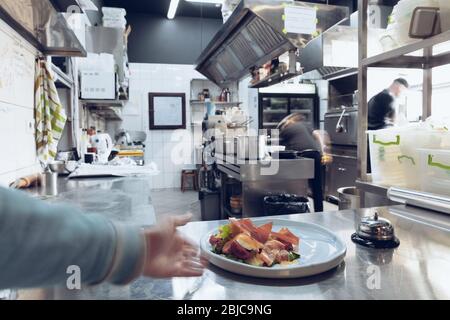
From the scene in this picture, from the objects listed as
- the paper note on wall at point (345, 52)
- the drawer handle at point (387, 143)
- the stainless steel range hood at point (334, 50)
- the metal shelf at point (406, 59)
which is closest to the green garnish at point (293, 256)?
the drawer handle at point (387, 143)

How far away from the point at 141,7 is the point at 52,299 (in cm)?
702

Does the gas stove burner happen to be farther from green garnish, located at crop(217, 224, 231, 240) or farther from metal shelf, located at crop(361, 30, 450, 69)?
metal shelf, located at crop(361, 30, 450, 69)

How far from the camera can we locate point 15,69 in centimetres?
185

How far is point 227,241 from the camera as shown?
0.81m

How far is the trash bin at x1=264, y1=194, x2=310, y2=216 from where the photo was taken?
2.54m

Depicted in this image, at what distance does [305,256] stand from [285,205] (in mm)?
1751

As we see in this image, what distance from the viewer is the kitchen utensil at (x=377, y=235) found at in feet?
2.81

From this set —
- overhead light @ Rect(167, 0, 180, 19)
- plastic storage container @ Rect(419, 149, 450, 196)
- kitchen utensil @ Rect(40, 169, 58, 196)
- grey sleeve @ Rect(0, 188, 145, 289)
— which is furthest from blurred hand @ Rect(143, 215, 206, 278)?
overhead light @ Rect(167, 0, 180, 19)

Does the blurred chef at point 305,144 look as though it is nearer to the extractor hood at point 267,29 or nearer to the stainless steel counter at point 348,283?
the extractor hood at point 267,29

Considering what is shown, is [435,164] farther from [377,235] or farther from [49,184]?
[49,184]

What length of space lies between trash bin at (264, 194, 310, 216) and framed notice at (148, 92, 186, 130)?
4835 millimetres

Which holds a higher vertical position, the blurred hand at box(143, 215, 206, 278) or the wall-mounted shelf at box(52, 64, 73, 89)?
the wall-mounted shelf at box(52, 64, 73, 89)

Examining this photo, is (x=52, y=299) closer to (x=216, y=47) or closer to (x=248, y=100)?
(x=216, y=47)
